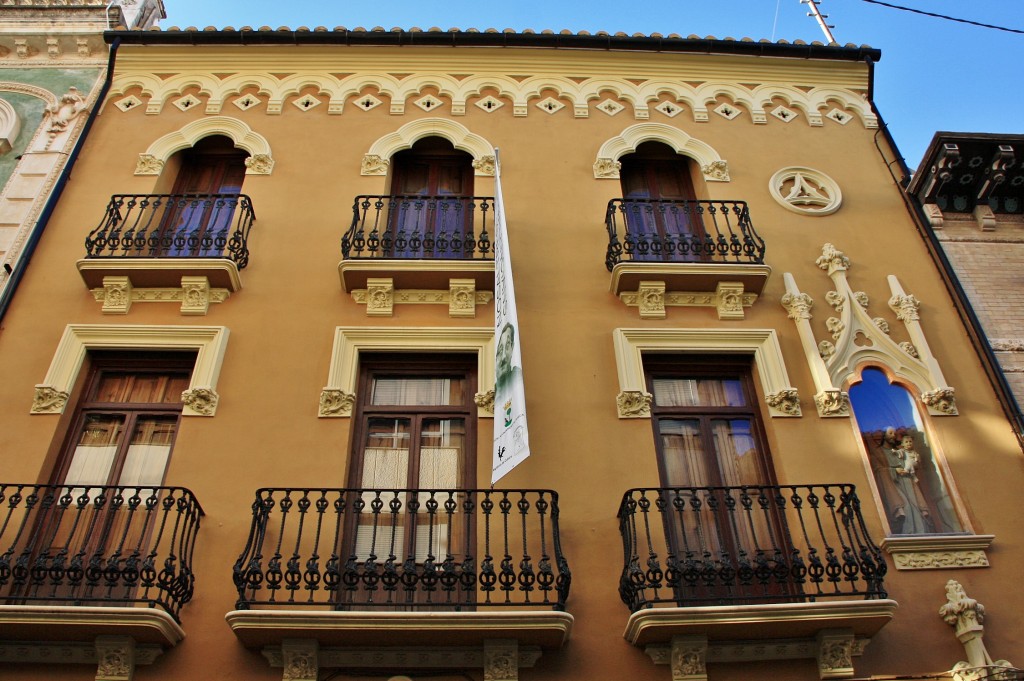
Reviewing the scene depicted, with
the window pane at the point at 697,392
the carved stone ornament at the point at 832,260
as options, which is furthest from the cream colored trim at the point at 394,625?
the carved stone ornament at the point at 832,260

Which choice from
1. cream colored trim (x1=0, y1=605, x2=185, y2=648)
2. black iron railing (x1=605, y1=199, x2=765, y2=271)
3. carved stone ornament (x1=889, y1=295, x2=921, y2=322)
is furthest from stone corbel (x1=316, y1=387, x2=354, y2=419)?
carved stone ornament (x1=889, y1=295, x2=921, y2=322)

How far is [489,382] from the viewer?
27.9 ft

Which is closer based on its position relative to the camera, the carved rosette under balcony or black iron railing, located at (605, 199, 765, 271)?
the carved rosette under balcony

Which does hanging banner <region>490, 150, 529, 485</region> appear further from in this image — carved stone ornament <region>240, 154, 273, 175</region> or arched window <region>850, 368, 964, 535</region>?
carved stone ornament <region>240, 154, 273, 175</region>

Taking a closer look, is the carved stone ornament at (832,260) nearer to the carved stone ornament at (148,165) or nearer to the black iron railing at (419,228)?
the black iron railing at (419,228)

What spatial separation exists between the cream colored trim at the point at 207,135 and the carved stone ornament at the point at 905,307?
299 inches

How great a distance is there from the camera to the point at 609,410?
839cm

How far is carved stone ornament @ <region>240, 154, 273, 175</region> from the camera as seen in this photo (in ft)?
34.8

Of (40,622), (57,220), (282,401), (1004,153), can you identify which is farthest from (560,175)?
(40,622)

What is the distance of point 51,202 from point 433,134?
185 inches

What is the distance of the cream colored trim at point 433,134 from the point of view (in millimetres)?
10727

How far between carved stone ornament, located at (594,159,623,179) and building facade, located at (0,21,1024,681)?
155mm

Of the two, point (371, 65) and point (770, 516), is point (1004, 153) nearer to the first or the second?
point (770, 516)

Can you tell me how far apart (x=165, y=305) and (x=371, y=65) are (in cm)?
487
